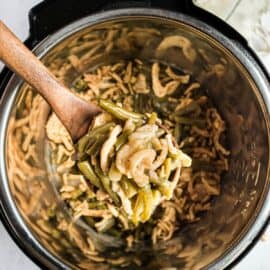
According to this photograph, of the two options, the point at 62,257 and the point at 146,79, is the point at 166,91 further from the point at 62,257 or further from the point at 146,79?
the point at 62,257

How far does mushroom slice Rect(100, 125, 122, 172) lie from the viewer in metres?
1.33

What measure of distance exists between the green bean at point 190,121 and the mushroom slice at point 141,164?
266 mm

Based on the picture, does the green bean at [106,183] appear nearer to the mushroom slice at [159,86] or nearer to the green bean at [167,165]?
the green bean at [167,165]

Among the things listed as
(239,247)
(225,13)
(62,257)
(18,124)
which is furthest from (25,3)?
(239,247)

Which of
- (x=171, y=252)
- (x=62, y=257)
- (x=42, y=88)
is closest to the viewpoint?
(x=42, y=88)

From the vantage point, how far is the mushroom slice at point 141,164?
131 cm

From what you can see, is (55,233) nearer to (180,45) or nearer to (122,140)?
(122,140)

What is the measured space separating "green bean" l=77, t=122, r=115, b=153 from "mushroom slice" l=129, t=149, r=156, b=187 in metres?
0.08

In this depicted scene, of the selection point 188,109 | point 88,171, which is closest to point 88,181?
point 88,171

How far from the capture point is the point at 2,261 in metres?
1.55

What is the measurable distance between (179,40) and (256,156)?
25 centimetres

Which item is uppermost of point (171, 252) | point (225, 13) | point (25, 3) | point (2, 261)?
point (225, 13)

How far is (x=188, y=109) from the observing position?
5.21ft

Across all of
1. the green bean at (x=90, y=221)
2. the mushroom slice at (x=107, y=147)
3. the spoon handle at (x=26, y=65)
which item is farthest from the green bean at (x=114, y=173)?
the green bean at (x=90, y=221)
